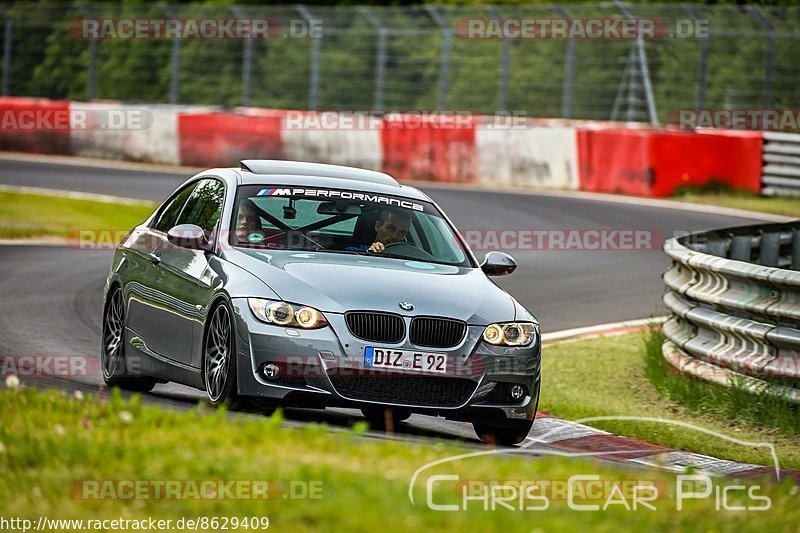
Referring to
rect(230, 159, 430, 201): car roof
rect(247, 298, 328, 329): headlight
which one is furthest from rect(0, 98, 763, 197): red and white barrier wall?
rect(247, 298, 328, 329): headlight

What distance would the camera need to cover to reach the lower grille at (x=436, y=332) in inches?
334

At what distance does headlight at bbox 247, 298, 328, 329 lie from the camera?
8.38 m

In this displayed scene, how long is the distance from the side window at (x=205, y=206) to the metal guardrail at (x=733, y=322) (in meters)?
3.53

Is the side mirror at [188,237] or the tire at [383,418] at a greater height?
the side mirror at [188,237]

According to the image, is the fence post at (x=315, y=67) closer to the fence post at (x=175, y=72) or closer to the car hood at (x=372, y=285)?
the fence post at (x=175, y=72)

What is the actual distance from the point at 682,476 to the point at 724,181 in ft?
64.8

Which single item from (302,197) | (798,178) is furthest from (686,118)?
(302,197)

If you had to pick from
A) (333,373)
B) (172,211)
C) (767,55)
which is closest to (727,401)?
(333,373)

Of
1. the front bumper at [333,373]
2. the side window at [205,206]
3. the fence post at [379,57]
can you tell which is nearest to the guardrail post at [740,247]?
the side window at [205,206]

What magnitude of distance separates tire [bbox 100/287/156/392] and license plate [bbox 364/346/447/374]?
2.20 meters

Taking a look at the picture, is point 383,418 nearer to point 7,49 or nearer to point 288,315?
point 288,315

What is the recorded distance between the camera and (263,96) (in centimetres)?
3462

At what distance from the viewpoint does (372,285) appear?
8680mm

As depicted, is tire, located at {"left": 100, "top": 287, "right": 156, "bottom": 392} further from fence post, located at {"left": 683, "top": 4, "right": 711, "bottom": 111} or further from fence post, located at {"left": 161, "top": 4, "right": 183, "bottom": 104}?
fence post, located at {"left": 161, "top": 4, "right": 183, "bottom": 104}
